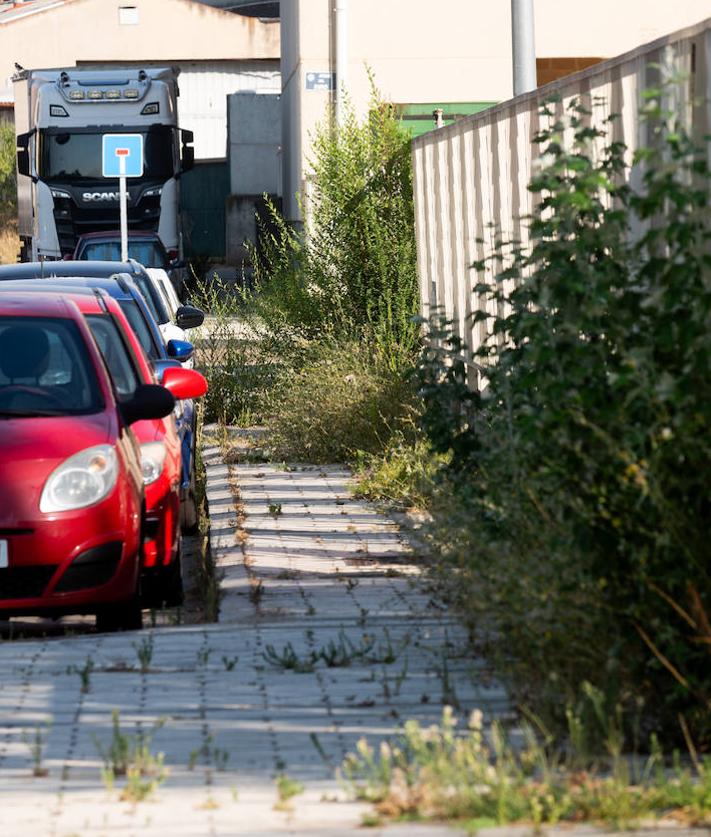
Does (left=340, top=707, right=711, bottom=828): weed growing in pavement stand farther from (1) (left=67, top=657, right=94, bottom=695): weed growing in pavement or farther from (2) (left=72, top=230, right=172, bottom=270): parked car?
(2) (left=72, top=230, right=172, bottom=270): parked car

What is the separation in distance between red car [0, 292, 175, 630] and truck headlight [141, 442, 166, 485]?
469 mm

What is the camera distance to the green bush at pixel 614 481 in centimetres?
512

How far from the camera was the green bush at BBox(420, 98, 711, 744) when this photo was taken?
512 centimetres

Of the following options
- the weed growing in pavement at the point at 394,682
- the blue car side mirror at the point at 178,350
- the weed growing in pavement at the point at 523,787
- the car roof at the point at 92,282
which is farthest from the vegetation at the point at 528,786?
the blue car side mirror at the point at 178,350

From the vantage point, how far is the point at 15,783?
5090 mm

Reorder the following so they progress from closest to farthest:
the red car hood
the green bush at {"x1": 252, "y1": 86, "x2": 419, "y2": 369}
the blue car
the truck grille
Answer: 1. the red car hood
2. the blue car
3. the green bush at {"x1": 252, "y1": 86, "x2": 419, "y2": 369}
4. the truck grille

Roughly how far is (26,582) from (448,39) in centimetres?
2047

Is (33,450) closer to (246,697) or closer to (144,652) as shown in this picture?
(144,652)

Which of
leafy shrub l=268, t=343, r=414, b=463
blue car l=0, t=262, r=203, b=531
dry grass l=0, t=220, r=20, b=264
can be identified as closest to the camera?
blue car l=0, t=262, r=203, b=531

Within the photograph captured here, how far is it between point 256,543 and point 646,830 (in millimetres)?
5633

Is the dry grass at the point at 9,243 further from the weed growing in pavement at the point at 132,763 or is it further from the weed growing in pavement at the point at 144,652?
the weed growing in pavement at the point at 132,763

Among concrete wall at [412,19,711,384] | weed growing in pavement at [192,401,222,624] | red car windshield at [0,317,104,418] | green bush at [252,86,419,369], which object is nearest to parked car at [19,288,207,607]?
weed growing in pavement at [192,401,222,624]

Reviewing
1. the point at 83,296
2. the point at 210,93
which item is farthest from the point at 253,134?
the point at 83,296

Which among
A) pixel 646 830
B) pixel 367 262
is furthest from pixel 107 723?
pixel 367 262
